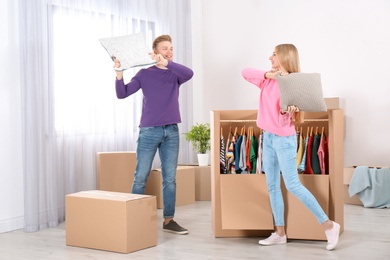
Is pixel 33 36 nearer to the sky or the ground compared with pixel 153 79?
nearer to the sky

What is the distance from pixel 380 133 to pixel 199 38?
7.36 feet

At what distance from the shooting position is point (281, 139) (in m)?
3.70

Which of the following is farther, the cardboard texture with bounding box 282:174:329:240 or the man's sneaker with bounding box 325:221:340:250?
the cardboard texture with bounding box 282:174:329:240

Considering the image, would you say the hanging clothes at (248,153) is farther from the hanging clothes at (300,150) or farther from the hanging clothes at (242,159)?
the hanging clothes at (300,150)

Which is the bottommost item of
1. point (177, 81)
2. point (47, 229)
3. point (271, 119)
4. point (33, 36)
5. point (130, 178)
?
point (47, 229)

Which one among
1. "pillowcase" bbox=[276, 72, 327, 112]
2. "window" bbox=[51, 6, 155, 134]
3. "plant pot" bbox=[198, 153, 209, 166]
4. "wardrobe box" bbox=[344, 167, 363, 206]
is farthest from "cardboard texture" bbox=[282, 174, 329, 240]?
"plant pot" bbox=[198, 153, 209, 166]

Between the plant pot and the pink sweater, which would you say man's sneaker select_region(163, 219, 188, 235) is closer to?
the pink sweater

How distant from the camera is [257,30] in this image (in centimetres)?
643

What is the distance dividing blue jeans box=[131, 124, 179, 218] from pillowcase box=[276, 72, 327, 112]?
0.95 metres

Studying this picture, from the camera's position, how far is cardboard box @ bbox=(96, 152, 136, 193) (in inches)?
198

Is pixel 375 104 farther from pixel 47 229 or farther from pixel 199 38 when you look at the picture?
pixel 47 229

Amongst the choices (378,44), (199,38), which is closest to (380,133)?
(378,44)

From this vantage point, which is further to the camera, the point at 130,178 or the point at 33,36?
the point at 130,178

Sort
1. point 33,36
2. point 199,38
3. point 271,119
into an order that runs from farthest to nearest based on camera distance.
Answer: point 199,38, point 33,36, point 271,119
